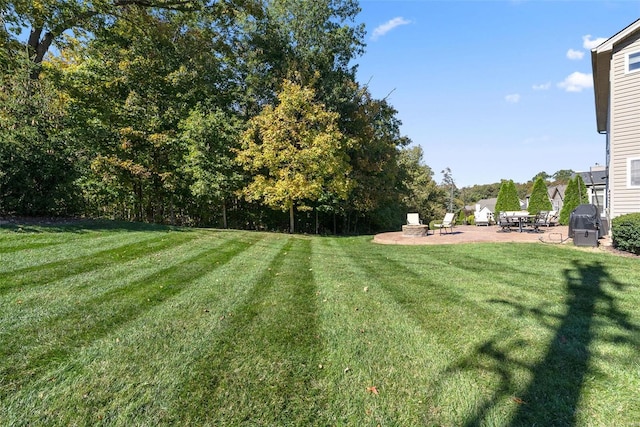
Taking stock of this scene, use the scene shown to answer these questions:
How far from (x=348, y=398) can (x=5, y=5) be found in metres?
16.0

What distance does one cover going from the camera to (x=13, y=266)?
5.09 m

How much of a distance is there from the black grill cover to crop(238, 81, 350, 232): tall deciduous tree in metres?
8.48

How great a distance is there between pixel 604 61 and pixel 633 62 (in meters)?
1.35

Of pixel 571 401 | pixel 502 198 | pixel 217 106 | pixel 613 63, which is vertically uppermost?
pixel 217 106

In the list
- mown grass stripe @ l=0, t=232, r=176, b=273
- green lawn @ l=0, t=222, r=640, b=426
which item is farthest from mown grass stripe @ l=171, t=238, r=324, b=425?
mown grass stripe @ l=0, t=232, r=176, b=273

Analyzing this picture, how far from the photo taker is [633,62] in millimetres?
9766

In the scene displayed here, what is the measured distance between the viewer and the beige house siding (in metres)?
9.64

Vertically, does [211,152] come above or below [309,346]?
above

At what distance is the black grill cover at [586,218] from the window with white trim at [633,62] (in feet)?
14.3

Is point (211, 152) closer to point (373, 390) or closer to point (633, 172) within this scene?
point (373, 390)

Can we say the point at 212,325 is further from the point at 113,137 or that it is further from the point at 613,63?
the point at 113,137

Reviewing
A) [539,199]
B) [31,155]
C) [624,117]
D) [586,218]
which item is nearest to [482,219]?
[539,199]

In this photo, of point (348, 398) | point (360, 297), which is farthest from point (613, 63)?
point (348, 398)

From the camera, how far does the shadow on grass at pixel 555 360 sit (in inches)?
88.6
